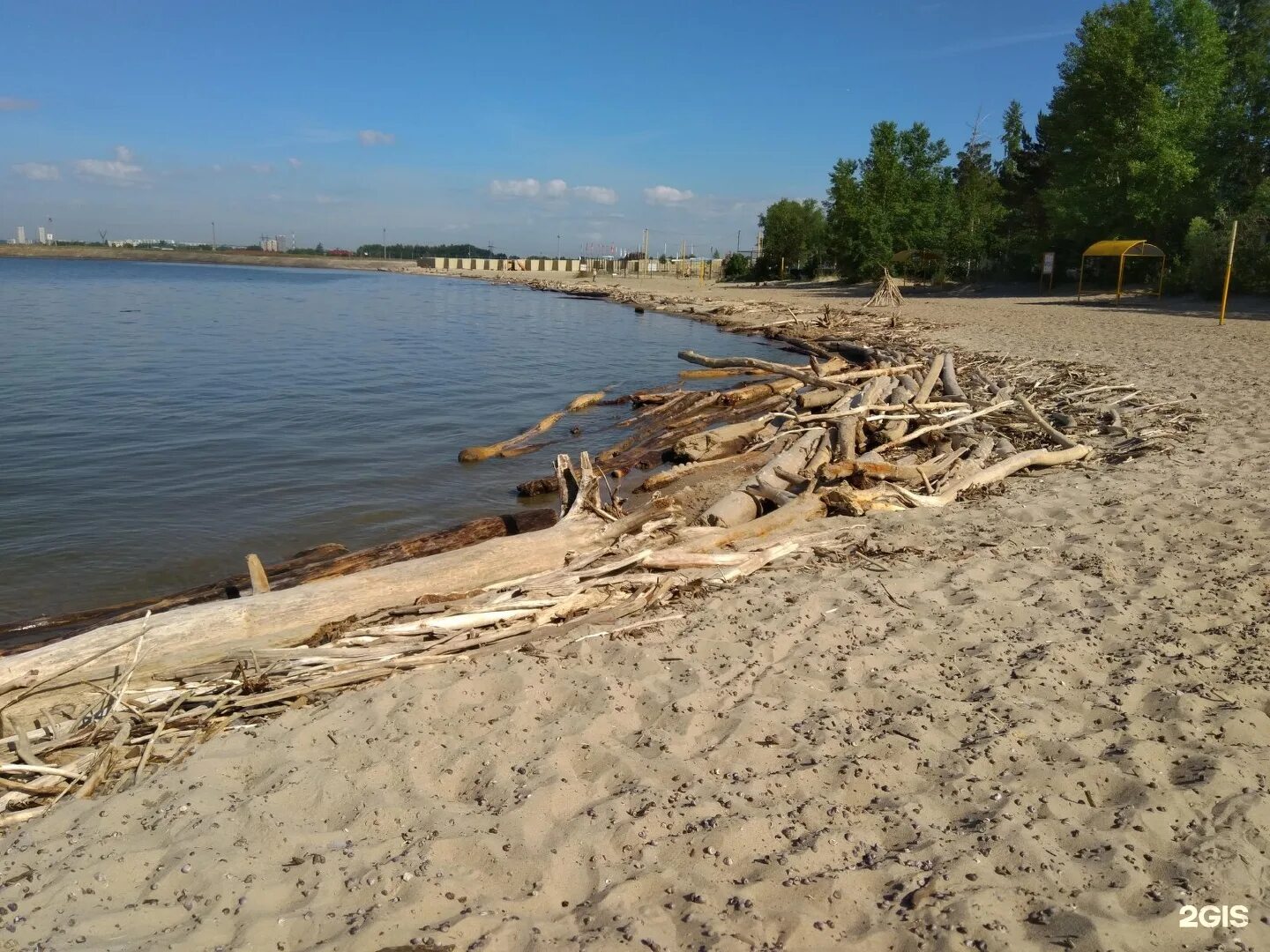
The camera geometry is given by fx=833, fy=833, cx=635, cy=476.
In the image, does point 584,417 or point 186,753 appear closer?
point 186,753

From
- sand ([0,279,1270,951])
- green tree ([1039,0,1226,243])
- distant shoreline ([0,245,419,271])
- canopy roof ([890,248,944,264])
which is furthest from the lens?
distant shoreline ([0,245,419,271])

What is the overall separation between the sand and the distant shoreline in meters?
165

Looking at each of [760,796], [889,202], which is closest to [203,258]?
[889,202]

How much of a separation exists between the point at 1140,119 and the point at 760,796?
1502 inches

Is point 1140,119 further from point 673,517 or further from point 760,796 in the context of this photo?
point 760,796

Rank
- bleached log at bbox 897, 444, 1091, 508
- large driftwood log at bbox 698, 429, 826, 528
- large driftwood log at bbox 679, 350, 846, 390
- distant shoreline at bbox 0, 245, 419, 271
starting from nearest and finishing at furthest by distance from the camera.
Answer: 1. large driftwood log at bbox 698, 429, 826, 528
2. bleached log at bbox 897, 444, 1091, 508
3. large driftwood log at bbox 679, 350, 846, 390
4. distant shoreline at bbox 0, 245, 419, 271

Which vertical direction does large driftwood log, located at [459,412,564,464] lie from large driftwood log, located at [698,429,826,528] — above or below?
below

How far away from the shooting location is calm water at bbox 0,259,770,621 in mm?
8016

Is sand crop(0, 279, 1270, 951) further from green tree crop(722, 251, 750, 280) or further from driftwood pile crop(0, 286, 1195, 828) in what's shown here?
green tree crop(722, 251, 750, 280)

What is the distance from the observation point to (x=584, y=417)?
584 inches

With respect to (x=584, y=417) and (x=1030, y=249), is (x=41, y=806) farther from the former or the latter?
(x=1030, y=249)

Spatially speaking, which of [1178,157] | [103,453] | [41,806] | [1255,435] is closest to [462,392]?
[103,453]

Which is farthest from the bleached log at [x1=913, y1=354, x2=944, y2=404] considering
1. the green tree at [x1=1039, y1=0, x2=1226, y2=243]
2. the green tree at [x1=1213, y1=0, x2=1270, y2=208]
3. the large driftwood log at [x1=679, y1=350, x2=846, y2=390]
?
the green tree at [x1=1039, y1=0, x2=1226, y2=243]

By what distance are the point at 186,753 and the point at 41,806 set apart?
21.2 inches
